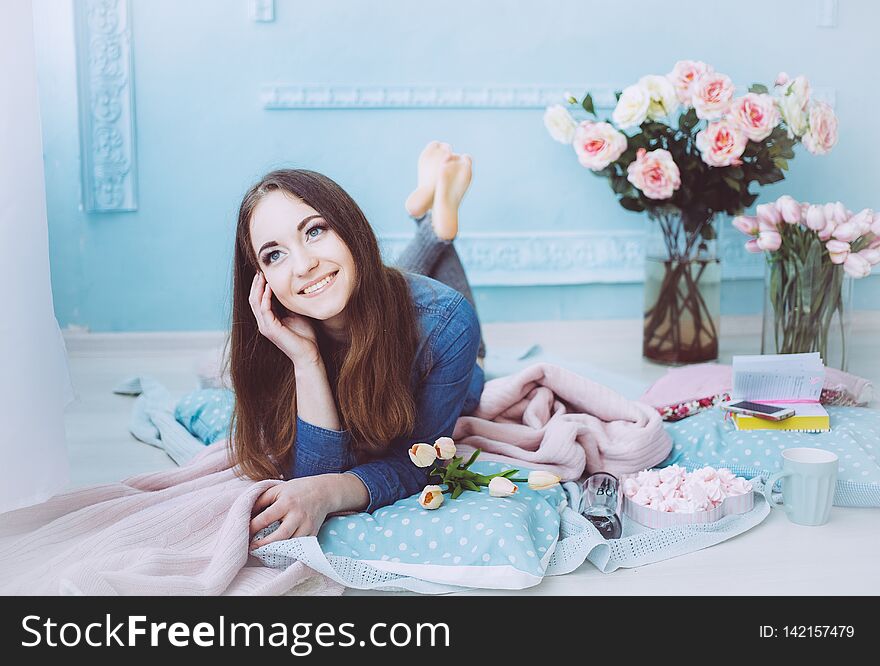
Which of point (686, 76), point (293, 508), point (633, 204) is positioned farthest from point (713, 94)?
point (293, 508)

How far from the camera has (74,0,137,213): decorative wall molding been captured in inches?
86.4

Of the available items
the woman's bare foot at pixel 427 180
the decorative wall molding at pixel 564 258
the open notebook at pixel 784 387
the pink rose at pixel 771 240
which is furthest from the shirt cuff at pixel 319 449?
Answer: the decorative wall molding at pixel 564 258

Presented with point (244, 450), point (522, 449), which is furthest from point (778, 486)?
point (244, 450)

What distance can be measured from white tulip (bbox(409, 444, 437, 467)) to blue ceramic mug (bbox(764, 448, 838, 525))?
470 millimetres

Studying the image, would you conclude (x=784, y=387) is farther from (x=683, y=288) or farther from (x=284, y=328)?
(x=284, y=328)

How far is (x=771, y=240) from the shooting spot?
1.72 metres

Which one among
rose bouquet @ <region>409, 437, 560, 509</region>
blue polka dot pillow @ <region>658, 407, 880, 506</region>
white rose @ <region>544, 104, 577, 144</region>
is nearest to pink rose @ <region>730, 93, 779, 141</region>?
white rose @ <region>544, 104, 577, 144</region>

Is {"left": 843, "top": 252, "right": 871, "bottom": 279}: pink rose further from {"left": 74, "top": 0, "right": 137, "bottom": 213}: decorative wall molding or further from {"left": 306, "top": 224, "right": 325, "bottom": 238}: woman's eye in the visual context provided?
{"left": 74, "top": 0, "right": 137, "bottom": 213}: decorative wall molding

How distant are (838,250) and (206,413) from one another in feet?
3.81
